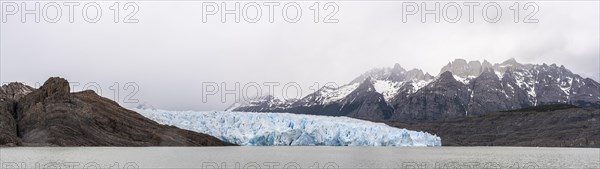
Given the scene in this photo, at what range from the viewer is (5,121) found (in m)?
108

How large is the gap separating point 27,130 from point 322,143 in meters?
56.4

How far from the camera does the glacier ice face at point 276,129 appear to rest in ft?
424

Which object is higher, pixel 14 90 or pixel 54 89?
pixel 54 89

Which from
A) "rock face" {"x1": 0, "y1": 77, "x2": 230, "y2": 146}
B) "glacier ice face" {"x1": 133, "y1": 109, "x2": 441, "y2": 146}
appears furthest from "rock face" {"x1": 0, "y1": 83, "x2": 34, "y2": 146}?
"glacier ice face" {"x1": 133, "y1": 109, "x2": 441, "y2": 146}

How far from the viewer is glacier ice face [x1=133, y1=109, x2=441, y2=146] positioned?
5084 inches

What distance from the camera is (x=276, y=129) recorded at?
128 meters

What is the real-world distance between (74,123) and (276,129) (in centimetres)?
3809

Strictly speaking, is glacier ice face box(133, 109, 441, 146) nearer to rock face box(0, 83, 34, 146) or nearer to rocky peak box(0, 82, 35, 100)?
rocky peak box(0, 82, 35, 100)

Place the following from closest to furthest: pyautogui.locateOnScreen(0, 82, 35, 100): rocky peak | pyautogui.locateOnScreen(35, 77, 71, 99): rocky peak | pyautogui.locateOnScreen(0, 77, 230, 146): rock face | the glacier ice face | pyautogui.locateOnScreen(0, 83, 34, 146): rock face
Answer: pyautogui.locateOnScreen(0, 83, 34, 146): rock face, pyautogui.locateOnScreen(0, 77, 230, 146): rock face, pyautogui.locateOnScreen(35, 77, 71, 99): rocky peak, pyautogui.locateOnScreen(0, 82, 35, 100): rocky peak, the glacier ice face

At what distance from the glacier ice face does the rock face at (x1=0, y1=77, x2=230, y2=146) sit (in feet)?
12.0

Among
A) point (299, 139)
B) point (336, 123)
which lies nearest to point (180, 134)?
point (299, 139)

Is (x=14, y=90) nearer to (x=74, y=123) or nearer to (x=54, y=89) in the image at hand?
(x=54, y=89)

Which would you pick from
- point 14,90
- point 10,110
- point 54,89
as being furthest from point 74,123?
point 14,90

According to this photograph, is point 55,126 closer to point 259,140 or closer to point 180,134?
point 180,134
